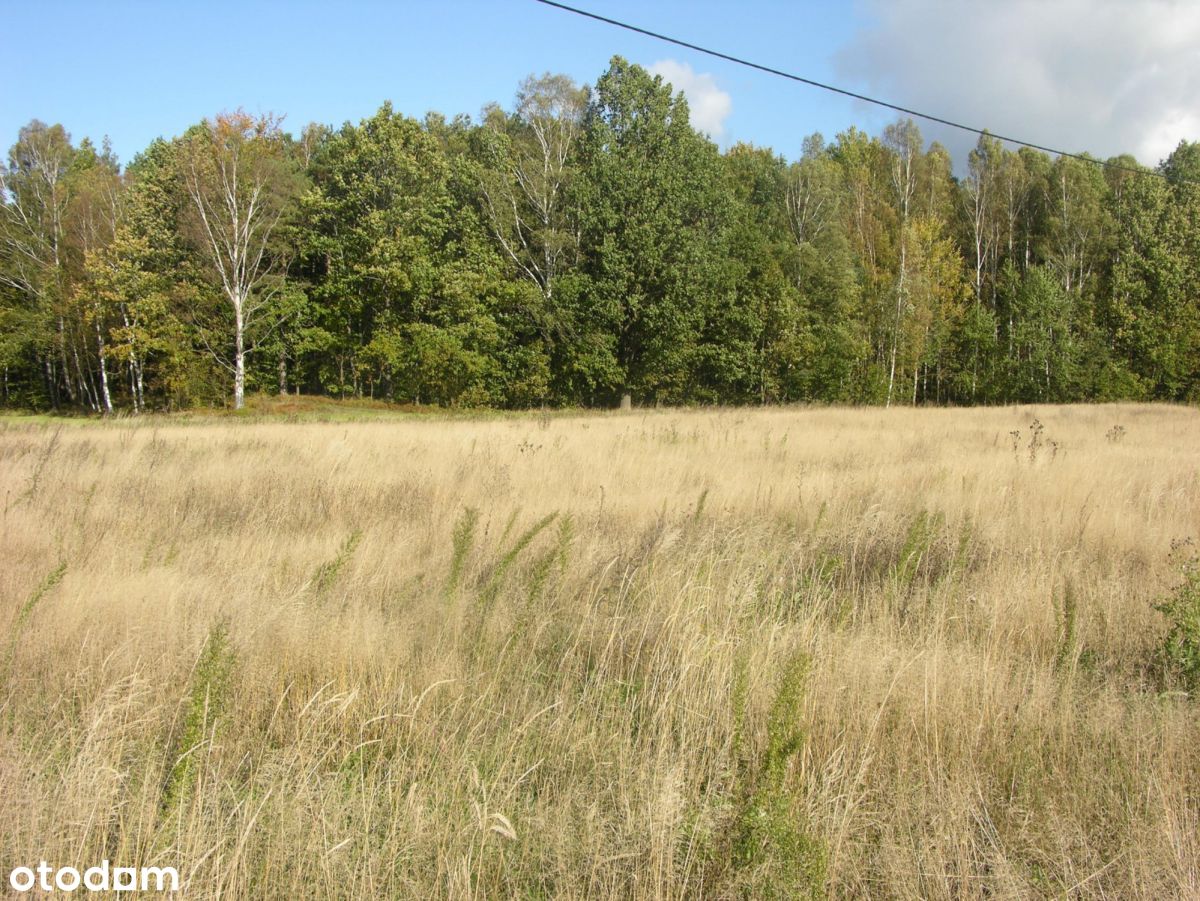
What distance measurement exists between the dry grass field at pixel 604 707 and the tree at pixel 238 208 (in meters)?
29.4

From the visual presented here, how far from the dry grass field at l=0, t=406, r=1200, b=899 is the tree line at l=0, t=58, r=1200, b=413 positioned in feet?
87.6

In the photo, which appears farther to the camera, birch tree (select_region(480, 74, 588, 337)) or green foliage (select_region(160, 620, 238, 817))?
birch tree (select_region(480, 74, 588, 337))

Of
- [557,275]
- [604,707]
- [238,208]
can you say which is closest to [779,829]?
[604,707]

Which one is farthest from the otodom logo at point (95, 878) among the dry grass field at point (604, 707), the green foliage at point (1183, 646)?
the green foliage at point (1183, 646)

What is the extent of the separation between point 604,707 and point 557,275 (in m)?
31.8

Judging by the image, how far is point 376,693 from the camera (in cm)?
302

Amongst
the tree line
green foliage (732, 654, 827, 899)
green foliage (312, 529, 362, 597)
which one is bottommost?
green foliage (732, 654, 827, 899)

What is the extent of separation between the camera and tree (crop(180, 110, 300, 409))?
3138cm

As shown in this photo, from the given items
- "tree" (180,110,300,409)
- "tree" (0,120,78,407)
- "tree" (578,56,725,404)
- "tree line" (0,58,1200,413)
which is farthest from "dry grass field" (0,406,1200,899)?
"tree" (0,120,78,407)

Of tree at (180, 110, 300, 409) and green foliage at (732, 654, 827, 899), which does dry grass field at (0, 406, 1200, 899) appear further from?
tree at (180, 110, 300, 409)

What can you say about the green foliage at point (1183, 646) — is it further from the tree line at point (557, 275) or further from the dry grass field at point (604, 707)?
the tree line at point (557, 275)

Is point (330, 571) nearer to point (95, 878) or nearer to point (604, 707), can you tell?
point (604, 707)

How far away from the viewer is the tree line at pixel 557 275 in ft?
105

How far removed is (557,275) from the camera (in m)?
33.3
